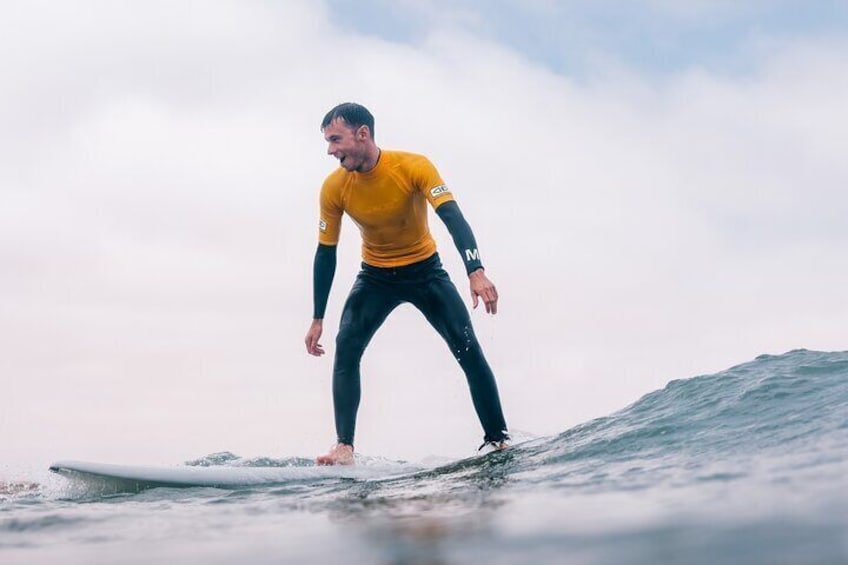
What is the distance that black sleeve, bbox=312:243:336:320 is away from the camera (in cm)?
645

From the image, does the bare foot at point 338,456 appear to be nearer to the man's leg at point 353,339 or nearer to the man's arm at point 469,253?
the man's leg at point 353,339

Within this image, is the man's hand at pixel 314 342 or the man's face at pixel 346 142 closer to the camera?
the man's face at pixel 346 142

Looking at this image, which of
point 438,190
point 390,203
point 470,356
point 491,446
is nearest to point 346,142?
point 390,203

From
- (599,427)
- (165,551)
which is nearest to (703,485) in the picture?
(165,551)

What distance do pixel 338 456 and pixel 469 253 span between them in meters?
1.69

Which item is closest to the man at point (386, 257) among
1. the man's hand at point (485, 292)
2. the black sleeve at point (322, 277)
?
the black sleeve at point (322, 277)

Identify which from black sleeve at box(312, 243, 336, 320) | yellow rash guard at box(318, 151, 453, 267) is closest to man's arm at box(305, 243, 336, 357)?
black sleeve at box(312, 243, 336, 320)

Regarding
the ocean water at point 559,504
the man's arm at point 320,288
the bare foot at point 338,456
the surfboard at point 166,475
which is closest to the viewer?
the ocean water at point 559,504

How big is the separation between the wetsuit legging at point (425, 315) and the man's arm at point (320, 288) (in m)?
0.26

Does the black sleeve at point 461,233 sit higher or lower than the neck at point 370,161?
lower

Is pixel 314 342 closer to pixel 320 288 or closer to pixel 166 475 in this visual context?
pixel 320 288

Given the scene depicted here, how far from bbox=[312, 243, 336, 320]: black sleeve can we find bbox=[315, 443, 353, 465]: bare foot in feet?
3.49

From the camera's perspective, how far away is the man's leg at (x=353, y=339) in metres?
6.02

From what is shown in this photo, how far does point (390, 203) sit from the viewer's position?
6000mm
